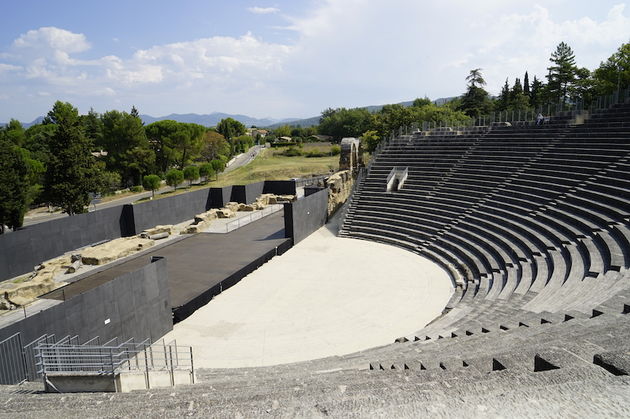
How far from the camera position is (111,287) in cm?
1072

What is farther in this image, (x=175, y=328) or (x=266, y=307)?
(x=266, y=307)

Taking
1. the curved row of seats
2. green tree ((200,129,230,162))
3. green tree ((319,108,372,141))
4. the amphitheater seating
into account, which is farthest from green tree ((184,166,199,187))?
green tree ((319,108,372,141))

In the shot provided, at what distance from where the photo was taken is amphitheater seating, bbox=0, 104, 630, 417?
458cm

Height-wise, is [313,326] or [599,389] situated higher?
[599,389]

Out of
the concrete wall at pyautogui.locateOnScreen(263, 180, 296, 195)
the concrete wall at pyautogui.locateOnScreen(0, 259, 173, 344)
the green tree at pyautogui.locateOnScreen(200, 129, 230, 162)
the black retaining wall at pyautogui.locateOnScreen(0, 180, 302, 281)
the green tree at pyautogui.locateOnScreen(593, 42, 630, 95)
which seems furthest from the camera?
the green tree at pyautogui.locateOnScreen(200, 129, 230, 162)

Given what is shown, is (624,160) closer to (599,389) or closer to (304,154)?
(599,389)

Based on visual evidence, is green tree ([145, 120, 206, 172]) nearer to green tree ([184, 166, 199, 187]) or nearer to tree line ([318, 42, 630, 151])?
green tree ([184, 166, 199, 187])


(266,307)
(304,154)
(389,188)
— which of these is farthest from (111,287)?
(304,154)

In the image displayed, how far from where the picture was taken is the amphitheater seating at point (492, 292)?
458cm

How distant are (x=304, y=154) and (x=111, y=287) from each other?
59342mm

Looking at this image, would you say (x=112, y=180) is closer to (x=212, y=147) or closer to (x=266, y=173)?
(x=266, y=173)

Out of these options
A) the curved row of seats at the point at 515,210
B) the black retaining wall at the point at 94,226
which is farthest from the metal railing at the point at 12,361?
the curved row of seats at the point at 515,210

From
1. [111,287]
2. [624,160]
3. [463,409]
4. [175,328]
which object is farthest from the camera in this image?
[624,160]

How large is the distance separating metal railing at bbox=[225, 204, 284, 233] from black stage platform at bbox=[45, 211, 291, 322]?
2.09 feet
